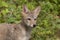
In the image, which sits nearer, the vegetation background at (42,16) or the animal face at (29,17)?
the animal face at (29,17)

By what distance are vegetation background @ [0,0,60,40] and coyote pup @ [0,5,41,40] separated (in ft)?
2.73

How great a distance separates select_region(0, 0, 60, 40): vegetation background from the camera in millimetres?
10539

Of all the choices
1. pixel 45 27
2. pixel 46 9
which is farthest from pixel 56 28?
pixel 46 9

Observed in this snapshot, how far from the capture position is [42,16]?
11312mm

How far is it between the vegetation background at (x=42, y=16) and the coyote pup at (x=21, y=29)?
832 millimetres

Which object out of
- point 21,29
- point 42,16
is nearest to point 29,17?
point 21,29

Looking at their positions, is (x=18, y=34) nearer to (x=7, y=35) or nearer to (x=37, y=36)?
(x=7, y=35)

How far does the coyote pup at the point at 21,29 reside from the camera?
9280 millimetres

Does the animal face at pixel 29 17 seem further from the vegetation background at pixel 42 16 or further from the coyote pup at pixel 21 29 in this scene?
the vegetation background at pixel 42 16

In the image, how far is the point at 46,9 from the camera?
38.4 ft

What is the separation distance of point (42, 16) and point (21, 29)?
6.48 feet

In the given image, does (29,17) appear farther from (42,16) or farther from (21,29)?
(42,16)

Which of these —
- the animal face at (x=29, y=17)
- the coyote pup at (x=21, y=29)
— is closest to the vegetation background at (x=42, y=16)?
the coyote pup at (x=21, y=29)

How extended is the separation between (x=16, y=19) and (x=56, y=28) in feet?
4.49
